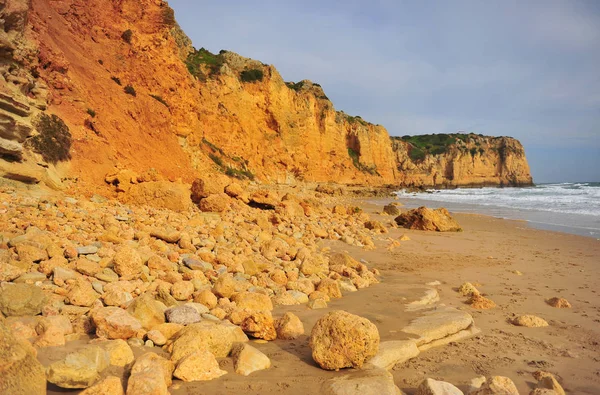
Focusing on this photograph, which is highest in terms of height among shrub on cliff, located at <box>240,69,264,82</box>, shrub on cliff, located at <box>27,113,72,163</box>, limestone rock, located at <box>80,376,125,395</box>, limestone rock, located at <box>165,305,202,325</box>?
shrub on cliff, located at <box>240,69,264,82</box>

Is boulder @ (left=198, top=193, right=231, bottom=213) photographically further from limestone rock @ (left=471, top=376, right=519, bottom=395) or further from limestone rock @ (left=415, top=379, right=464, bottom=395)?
limestone rock @ (left=471, top=376, right=519, bottom=395)

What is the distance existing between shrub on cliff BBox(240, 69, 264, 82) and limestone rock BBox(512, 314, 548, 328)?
35889 millimetres

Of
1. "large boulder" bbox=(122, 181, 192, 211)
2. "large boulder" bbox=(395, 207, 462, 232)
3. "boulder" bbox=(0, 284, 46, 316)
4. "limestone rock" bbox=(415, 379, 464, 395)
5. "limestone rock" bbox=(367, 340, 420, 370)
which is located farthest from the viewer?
"large boulder" bbox=(395, 207, 462, 232)

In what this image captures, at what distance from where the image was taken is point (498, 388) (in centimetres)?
231

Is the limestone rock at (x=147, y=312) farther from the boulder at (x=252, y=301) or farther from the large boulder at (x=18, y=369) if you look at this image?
the large boulder at (x=18, y=369)

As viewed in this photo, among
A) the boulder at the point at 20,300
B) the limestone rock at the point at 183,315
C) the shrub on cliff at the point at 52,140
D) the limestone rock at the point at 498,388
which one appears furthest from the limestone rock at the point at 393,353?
the shrub on cliff at the point at 52,140

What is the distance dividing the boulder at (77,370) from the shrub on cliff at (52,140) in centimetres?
745

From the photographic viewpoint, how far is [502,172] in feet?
303

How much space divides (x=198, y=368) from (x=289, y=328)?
3.46 ft

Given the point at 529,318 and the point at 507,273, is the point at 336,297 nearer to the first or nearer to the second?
the point at 529,318

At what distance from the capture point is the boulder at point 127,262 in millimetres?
4105

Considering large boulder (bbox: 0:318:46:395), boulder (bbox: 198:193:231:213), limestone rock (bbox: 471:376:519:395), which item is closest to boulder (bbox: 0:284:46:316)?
large boulder (bbox: 0:318:46:395)

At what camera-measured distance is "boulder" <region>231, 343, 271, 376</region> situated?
2.61 m

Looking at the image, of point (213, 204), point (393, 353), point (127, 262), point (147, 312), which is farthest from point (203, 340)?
point (213, 204)
